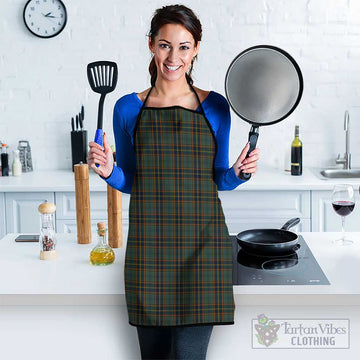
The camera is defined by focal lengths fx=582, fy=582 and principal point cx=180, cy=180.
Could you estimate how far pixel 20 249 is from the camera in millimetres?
2049

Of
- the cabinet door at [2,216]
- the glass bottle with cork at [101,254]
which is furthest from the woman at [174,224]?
the cabinet door at [2,216]

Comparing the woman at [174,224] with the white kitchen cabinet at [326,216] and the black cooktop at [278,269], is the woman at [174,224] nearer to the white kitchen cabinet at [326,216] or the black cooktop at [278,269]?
the black cooktop at [278,269]

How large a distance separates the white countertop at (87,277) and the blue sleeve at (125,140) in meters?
0.29

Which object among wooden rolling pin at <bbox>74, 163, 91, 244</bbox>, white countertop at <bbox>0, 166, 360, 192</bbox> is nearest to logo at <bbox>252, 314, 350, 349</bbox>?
wooden rolling pin at <bbox>74, 163, 91, 244</bbox>

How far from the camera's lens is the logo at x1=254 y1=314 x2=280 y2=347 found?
1.66 meters

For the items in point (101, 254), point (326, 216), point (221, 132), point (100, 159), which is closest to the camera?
point (100, 159)

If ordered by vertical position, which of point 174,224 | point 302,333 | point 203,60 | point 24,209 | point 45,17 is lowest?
point 302,333

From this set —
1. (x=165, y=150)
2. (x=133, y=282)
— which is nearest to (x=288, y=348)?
(x=133, y=282)

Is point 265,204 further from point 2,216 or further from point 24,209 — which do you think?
point 2,216

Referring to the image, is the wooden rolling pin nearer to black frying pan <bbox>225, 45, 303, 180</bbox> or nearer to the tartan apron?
the tartan apron

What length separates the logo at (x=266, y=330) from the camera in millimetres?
1664

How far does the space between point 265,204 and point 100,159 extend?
2.03 meters

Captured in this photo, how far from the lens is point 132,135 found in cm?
166

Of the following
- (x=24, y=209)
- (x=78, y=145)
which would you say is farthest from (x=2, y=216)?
(x=78, y=145)
